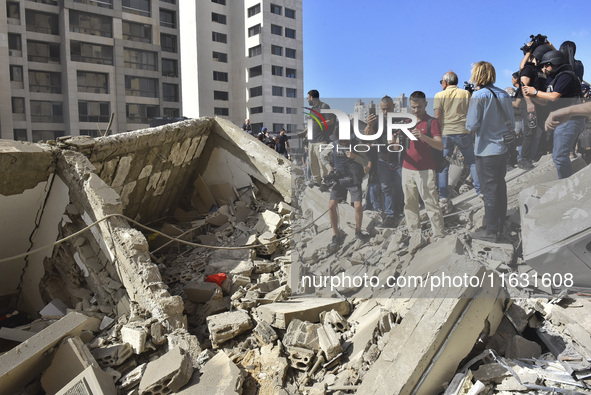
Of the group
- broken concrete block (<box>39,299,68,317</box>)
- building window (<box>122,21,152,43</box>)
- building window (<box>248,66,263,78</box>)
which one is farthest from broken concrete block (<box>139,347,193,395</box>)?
building window (<box>248,66,263,78</box>)

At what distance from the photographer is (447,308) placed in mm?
3074

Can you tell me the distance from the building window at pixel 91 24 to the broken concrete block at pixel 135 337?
88.8ft

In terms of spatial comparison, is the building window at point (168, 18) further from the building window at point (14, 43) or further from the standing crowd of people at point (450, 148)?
the standing crowd of people at point (450, 148)

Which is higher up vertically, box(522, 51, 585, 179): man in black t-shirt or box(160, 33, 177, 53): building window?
box(160, 33, 177, 53): building window

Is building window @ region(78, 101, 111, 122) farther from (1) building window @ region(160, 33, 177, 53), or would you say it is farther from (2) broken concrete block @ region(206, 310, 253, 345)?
(2) broken concrete block @ region(206, 310, 253, 345)

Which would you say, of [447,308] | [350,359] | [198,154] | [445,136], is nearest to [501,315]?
[447,308]

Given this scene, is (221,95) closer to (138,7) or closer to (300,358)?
(138,7)

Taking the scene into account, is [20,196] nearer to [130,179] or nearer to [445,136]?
[130,179]

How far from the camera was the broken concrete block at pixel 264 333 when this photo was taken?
11.5 feet

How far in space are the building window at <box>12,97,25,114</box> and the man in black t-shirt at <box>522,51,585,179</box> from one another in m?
27.3

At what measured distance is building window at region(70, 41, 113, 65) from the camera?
2577 centimetres

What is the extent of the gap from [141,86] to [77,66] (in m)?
3.81

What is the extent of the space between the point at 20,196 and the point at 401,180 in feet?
12.1

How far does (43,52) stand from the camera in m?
25.5
